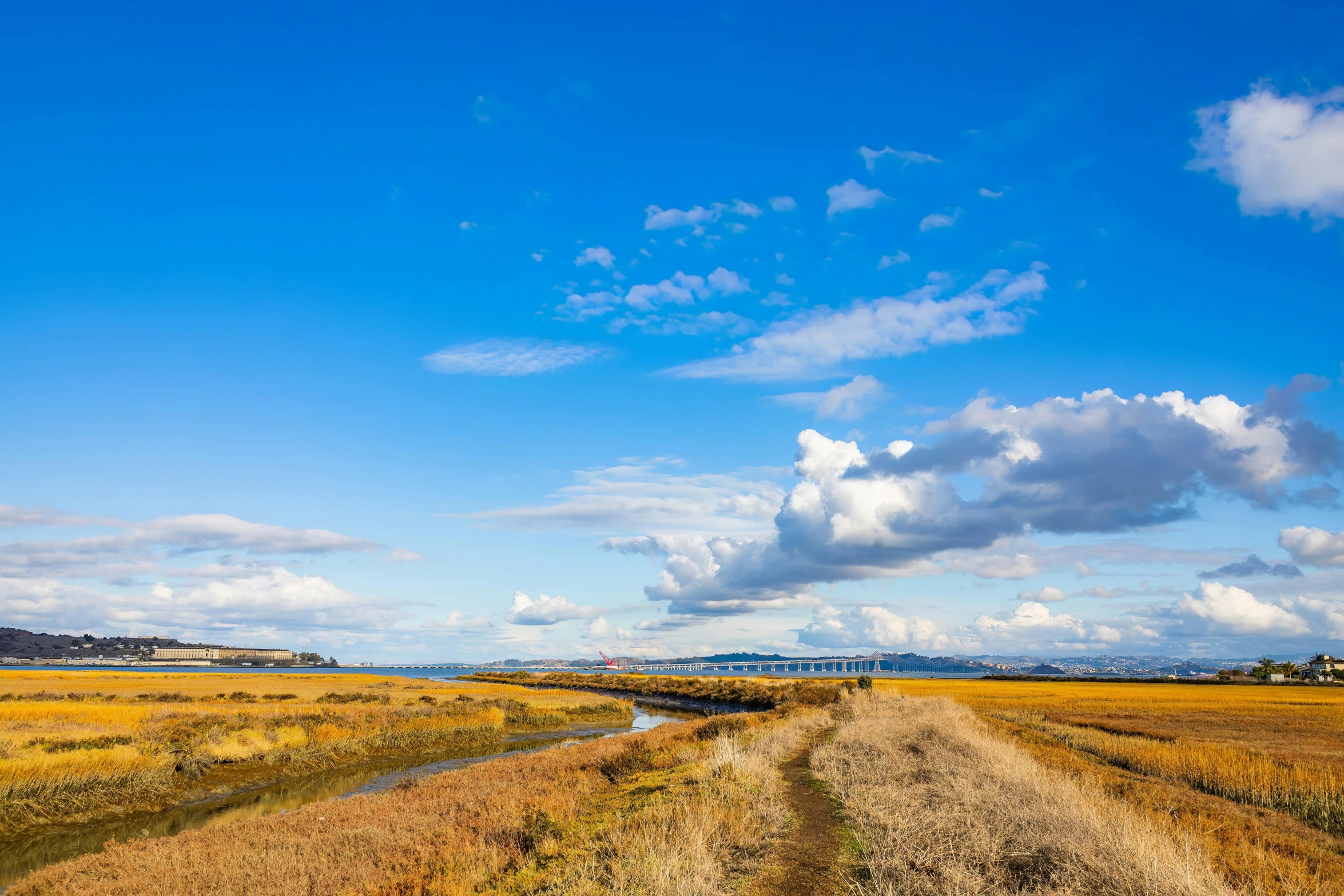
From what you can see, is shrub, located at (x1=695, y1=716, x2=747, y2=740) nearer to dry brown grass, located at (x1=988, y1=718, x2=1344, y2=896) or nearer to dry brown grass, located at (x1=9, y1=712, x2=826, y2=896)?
dry brown grass, located at (x1=9, y1=712, x2=826, y2=896)

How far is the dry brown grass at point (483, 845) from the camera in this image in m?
11.8

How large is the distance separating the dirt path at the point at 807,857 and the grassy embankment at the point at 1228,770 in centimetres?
613

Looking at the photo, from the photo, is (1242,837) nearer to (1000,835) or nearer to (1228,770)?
(1000,835)

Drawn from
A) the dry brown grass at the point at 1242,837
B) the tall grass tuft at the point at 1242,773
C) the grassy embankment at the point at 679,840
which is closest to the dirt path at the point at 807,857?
the grassy embankment at the point at 679,840

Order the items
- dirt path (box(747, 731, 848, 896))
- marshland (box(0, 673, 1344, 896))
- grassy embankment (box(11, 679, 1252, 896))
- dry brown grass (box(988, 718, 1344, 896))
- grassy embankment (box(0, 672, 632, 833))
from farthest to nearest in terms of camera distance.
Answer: grassy embankment (box(0, 672, 632, 833)), dirt path (box(747, 731, 848, 896)), marshland (box(0, 673, 1344, 896)), dry brown grass (box(988, 718, 1344, 896)), grassy embankment (box(11, 679, 1252, 896))

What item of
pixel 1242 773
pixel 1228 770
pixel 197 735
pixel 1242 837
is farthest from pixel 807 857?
pixel 197 735

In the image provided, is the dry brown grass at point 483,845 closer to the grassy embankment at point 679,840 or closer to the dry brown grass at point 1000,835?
the grassy embankment at point 679,840

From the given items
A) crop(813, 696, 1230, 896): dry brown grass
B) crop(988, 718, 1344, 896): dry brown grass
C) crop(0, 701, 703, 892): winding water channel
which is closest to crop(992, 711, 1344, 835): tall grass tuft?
crop(988, 718, 1344, 896): dry brown grass

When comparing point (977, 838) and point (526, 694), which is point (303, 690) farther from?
point (977, 838)

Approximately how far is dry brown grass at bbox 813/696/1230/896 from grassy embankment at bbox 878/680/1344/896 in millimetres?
1303

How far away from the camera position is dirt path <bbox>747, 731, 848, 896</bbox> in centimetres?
1149

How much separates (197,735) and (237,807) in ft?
26.0

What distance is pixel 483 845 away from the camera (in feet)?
49.6

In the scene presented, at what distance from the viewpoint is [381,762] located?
33.8 meters
